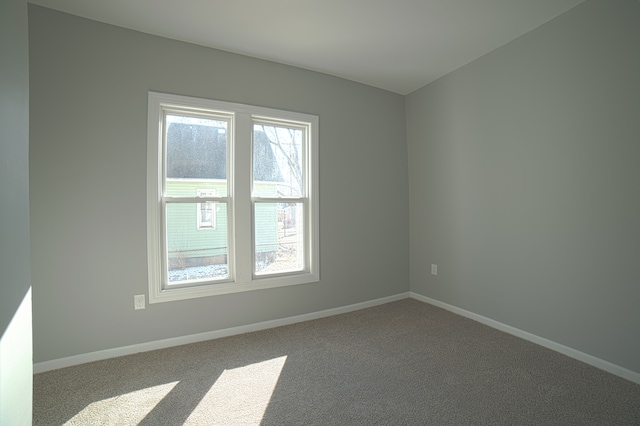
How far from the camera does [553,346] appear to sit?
2.44 m

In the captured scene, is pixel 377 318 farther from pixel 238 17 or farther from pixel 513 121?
pixel 238 17

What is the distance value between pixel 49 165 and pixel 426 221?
3606 millimetres

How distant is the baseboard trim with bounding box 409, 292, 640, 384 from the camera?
6.70 ft

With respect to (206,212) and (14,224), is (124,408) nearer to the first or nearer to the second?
(14,224)

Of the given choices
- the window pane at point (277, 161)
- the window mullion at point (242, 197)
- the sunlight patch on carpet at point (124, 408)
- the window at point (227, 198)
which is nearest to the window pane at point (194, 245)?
the window at point (227, 198)

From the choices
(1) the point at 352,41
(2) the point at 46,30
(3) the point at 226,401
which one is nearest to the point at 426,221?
(1) the point at 352,41

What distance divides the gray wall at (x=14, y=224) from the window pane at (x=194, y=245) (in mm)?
1363

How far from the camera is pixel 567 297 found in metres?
2.37

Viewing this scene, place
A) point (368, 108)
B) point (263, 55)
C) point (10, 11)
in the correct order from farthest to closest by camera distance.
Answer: point (368, 108)
point (263, 55)
point (10, 11)

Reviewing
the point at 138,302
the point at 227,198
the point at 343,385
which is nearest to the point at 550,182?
the point at 343,385

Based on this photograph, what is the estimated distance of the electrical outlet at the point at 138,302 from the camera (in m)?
2.48

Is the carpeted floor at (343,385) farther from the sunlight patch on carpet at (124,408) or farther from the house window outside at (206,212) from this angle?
the house window outside at (206,212)

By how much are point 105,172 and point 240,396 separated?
1958 millimetres

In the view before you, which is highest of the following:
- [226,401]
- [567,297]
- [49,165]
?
[49,165]
